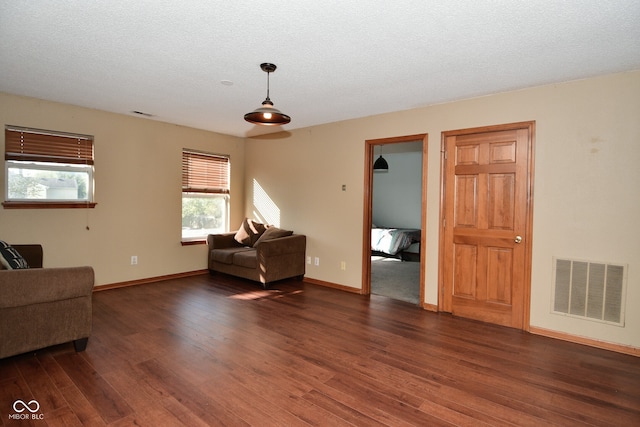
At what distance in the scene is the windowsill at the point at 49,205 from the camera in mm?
4086

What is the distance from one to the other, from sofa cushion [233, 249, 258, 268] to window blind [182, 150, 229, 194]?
143cm

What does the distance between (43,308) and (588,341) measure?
15.4ft

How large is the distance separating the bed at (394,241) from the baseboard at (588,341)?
371cm

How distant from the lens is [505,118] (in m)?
3.66

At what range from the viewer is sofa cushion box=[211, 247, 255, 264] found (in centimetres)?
544

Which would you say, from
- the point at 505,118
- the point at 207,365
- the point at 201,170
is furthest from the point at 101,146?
the point at 505,118

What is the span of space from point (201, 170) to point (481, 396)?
5204mm

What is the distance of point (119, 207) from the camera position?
4.96 m

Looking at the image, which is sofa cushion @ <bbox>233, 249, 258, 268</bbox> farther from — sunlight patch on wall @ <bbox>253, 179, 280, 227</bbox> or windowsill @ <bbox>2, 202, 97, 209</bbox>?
windowsill @ <bbox>2, 202, 97, 209</bbox>

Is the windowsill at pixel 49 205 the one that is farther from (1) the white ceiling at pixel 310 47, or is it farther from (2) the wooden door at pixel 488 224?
(2) the wooden door at pixel 488 224

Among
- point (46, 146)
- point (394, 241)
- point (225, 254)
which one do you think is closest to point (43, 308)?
point (46, 146)

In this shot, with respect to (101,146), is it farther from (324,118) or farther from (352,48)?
(352,48)

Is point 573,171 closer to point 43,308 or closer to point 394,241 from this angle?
point 394,241

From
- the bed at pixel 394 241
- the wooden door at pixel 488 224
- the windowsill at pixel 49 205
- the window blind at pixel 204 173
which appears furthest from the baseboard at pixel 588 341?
the windowsill at pixel 49 205
